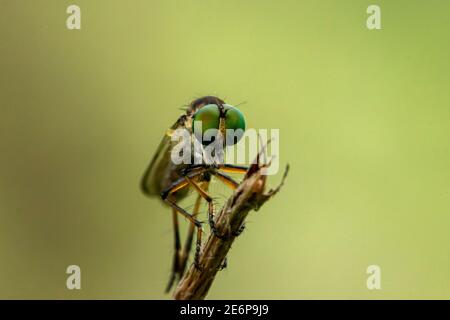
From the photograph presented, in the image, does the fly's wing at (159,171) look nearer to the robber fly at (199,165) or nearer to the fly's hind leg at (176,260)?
the robber fly at (199,165)

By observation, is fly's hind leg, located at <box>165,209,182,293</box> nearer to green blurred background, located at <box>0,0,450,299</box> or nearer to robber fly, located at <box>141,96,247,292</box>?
robber fly, located at <box>141,96,247,292</box>

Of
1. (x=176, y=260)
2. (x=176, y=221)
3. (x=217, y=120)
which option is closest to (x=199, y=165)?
(x=217, y=120)

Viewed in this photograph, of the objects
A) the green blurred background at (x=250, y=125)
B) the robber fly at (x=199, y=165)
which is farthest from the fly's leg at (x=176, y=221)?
the green blurred background at (x=250, y=125)

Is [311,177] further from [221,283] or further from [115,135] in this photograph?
[115,135]

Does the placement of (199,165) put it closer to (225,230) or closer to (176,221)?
(225,230)

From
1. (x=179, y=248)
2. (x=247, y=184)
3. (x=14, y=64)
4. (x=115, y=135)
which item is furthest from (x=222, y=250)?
(x=14, y=64)

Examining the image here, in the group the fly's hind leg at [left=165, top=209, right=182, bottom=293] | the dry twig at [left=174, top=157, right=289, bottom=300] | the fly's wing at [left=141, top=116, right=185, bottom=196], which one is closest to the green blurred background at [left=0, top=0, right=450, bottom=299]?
the fly's hind leg at [left=165, top=209, right=182, bottom=293]
